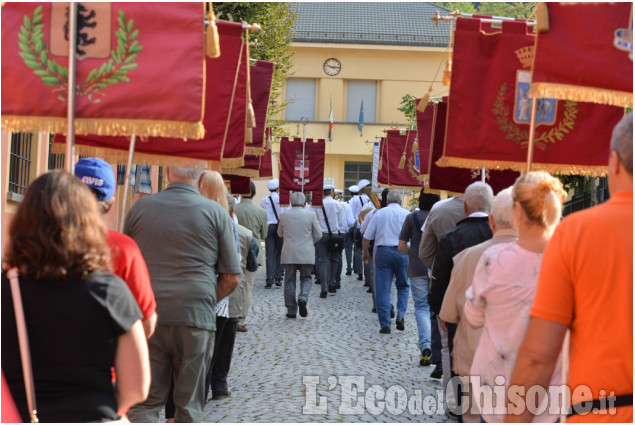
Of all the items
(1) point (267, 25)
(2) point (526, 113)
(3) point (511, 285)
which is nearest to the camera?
(3) point (511, 285)

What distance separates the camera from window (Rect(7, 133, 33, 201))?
10.1 meters

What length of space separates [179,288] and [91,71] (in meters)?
1.48

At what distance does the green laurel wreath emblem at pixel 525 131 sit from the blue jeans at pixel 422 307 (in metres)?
3.53

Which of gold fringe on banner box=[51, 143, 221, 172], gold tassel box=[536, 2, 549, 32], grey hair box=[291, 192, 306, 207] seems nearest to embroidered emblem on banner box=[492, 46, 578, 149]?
gold tassel box=[536, 2, 549, 32]

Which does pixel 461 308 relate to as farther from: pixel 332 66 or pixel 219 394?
pixel 332 66

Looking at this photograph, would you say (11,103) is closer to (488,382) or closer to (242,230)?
(488,382)

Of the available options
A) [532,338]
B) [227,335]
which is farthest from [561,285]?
[227,335]

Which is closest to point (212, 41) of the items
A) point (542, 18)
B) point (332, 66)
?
point (542, 18)

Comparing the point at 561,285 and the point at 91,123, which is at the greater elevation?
the point at 91,123

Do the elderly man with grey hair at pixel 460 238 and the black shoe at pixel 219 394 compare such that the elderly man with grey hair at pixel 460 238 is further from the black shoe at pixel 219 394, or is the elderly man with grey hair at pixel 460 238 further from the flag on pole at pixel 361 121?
the flag on pole at pixel 361 121

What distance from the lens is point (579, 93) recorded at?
4797 millimetres

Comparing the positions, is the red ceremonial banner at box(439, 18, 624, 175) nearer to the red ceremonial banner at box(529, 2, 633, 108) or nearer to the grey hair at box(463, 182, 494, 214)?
the grey hair at box(463, 182, 494, 214)

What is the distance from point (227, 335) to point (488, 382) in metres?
3.88

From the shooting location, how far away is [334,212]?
17.6 metres
